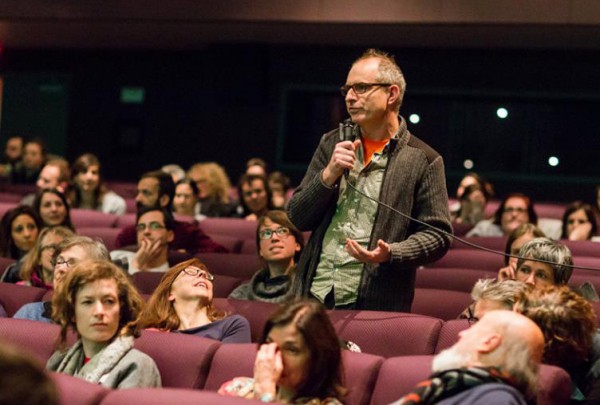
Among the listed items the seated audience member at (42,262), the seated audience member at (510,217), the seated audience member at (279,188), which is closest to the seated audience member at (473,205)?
the seated audience member at (510,217)

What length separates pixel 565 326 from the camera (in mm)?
2188

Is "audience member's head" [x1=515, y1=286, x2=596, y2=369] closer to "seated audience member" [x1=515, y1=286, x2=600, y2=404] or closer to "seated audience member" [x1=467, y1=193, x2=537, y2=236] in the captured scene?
"seated audience member" [x1=515, y1=286, x2=600, y2=404]

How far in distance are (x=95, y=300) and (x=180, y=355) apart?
23 centimetres

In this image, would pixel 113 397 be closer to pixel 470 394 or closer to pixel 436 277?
pixel 470 394

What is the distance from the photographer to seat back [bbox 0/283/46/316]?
10.3 feet

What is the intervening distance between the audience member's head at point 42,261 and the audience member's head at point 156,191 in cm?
117

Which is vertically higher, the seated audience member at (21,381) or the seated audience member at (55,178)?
the seated audience member at (55,178)

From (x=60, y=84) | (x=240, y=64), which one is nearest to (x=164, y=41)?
(x=240, y=64)

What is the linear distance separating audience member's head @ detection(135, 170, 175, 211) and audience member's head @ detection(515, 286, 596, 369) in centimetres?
286


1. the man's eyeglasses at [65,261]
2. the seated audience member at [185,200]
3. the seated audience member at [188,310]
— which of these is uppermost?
the seated audience member at [185,200]

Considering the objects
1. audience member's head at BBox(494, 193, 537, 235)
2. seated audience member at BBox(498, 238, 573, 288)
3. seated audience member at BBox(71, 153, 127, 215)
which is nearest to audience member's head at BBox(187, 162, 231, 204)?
seated audience member at BBox(71, 153, 127, 215)

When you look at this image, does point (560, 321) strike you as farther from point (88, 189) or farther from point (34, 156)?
point (34, 156)

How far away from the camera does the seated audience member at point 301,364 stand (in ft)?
6.46

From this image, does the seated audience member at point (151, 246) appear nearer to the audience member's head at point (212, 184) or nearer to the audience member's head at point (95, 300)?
the audience member's head at point (95, 300)
